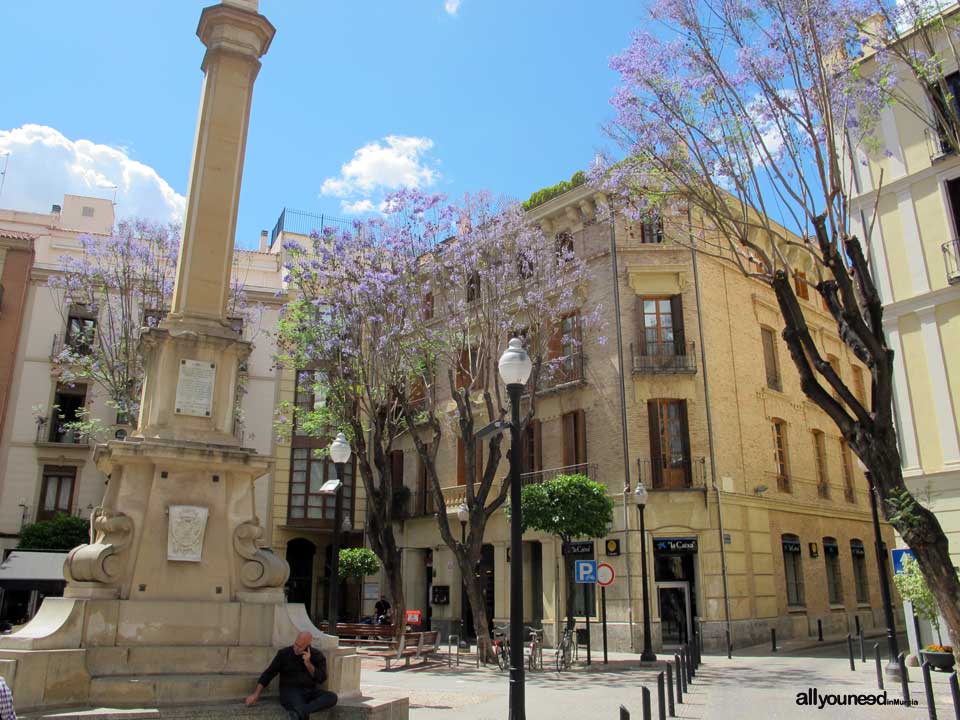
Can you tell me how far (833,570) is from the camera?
2867 centimetres

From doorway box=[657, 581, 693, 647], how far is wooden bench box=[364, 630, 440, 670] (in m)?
7.98

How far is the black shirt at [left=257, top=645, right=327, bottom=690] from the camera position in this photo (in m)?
7.82

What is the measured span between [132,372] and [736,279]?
→ 20976 mm

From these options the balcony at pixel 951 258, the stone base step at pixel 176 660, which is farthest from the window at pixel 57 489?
the balcony at pixel 951 258

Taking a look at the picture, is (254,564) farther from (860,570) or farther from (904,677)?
(860,570)

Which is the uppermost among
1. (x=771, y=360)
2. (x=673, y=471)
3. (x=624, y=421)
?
(x=771, y=360)

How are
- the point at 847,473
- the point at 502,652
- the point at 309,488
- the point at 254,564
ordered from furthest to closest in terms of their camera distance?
1. the point at 309,488
2. the point at 847,473
3. the point at 502,652
4. the point at 254,564

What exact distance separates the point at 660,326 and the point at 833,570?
11857mm

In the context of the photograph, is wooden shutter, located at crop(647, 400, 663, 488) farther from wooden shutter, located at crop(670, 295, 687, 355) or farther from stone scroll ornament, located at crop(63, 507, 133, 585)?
stone scroll ornament, located at crop(63, 507, 133, 585)

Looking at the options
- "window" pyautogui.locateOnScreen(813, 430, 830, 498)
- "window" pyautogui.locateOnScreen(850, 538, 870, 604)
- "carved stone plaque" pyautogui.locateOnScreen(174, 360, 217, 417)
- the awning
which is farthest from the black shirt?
"window" pyautogui.locateOnScreen(850, 538, 870, 604)

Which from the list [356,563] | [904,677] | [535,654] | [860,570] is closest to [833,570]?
[860,570]

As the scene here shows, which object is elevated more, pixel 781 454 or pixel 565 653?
pixel 781 454

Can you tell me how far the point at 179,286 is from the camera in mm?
10109

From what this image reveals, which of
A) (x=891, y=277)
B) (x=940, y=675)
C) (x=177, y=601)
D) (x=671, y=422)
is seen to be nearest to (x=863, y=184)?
(x=891, y=277)
